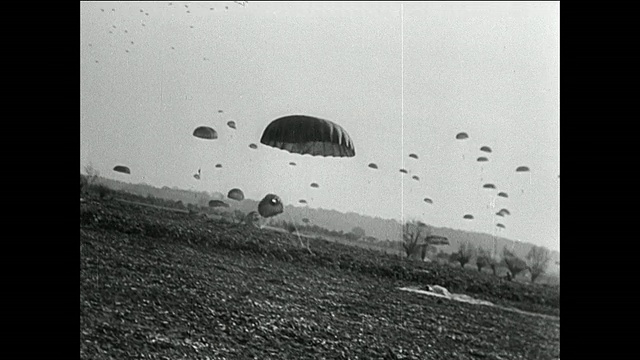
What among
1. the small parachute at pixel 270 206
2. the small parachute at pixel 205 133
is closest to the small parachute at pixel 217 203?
the small parachute at pixel 270 206

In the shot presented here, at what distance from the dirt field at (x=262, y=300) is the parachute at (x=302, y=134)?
44cm

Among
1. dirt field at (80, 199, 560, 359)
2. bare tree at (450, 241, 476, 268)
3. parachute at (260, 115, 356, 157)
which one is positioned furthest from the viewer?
bare tree at (450, 241, 476, 268)

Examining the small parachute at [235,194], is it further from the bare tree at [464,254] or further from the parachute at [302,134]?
the bare tree at [464,254]

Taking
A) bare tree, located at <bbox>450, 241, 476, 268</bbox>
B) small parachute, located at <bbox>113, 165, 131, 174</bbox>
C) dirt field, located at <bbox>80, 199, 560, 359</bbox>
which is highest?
small parachute, located at <bbox>113, 165, 131, 174</bbox>

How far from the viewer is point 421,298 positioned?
9.99ft

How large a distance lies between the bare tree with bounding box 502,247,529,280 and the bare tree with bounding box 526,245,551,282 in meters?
0.03

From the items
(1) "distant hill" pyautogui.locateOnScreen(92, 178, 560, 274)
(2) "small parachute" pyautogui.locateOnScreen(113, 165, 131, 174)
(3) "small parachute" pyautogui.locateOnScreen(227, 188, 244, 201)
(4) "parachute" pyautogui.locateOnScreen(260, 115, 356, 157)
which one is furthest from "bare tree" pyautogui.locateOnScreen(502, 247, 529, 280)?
(2) "small parachute" pyautogui.locateOnScreen(113, 165, 131, 174)

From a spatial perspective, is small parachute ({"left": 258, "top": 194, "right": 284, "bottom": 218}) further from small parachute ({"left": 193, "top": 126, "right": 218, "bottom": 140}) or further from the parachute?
small parachute ({"left": 193, "top": 126, "right": 218, "bottom": 140})

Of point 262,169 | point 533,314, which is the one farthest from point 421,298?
point 262,169

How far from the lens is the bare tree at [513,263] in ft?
9.98

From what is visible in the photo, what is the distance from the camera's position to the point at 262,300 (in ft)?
9.52

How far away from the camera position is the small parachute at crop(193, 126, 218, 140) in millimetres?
2893

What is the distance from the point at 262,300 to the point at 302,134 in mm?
806
